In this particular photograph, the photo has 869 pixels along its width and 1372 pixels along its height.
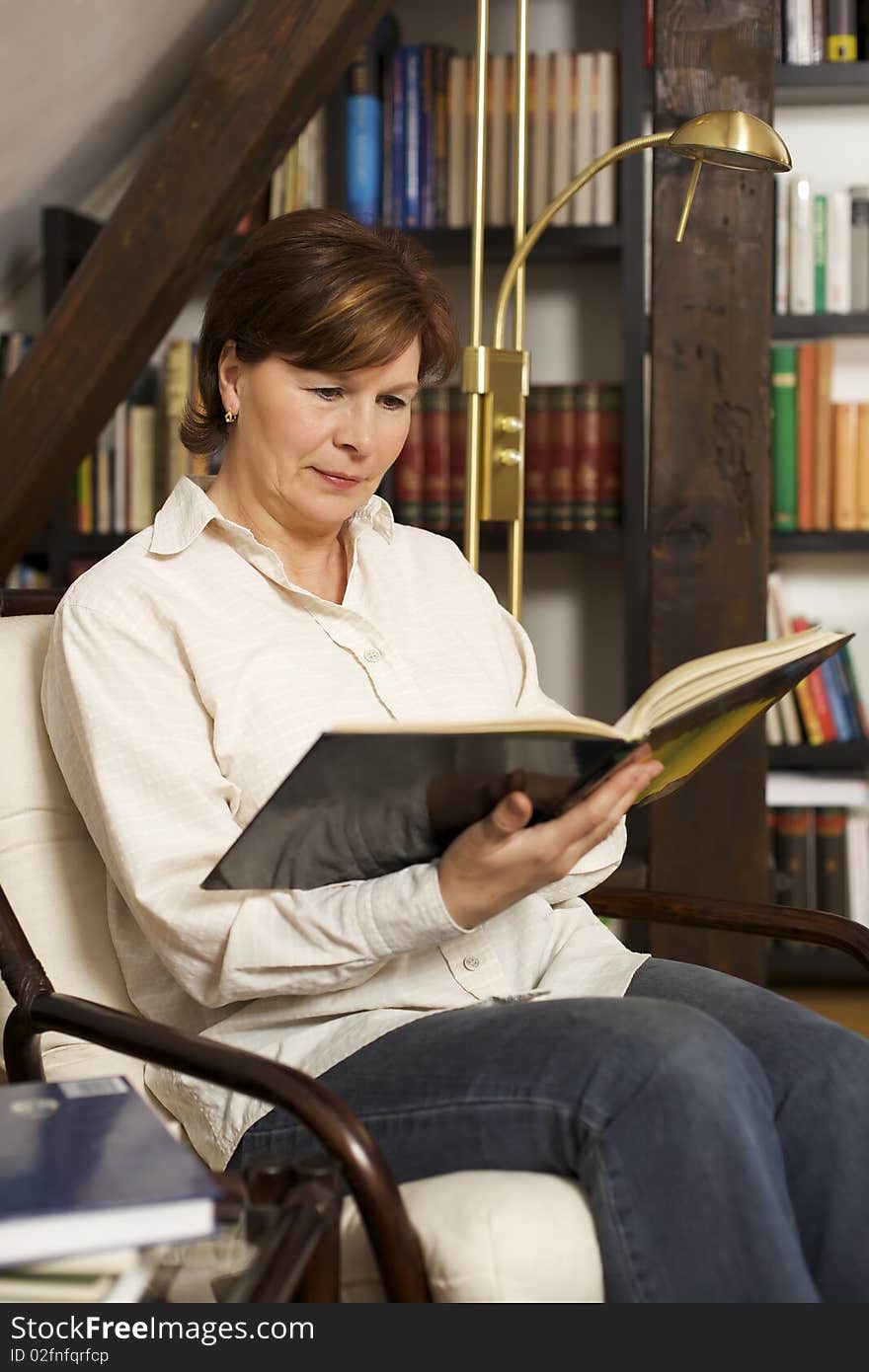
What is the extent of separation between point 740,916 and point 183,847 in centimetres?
60

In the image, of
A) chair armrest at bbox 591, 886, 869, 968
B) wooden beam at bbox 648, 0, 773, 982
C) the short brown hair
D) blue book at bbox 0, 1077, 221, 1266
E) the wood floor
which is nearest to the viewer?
blue book at bbox 0, 1077, 221, 1266

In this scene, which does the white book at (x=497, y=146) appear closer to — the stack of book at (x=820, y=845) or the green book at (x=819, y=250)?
the green book at (x=819, y=250)

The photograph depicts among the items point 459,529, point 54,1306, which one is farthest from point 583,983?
point 459,529

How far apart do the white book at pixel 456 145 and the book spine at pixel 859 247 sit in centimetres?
78

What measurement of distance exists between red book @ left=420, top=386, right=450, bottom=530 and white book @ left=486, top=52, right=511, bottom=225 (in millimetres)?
381

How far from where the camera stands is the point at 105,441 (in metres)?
3.14

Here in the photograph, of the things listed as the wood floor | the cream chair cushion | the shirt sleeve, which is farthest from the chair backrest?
the wood floor

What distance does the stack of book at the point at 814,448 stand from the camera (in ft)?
10.1

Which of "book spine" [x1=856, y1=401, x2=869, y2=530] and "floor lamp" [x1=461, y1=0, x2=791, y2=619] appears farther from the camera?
"book spine" [x1=856, y1=401, x2=869, y2=530]

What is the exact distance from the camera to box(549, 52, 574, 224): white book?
9.90 feet

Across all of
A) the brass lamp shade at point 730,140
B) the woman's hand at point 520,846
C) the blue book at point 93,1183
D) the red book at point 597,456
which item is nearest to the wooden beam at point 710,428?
the brass lamp shade at point 730,140

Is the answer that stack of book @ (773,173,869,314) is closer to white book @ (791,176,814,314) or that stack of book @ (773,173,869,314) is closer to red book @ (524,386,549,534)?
white book @ (791,176,814,314)

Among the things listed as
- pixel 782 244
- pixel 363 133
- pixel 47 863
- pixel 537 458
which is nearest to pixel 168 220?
pixel 363 133

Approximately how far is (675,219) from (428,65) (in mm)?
1068
